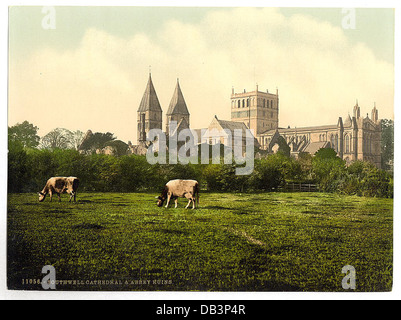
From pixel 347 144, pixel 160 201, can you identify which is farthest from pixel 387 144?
pixel 160 201

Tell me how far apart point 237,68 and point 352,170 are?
8.06ft

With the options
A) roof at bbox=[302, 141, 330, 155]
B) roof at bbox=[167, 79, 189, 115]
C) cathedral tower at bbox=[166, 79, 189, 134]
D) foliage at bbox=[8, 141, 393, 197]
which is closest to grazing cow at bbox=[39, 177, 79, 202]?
foliage at bbox=[8, 141, 393, 197]

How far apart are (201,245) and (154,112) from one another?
220 cm

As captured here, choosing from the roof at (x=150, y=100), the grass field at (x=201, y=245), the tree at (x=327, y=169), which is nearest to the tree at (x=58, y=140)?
the grass field at (x=201, y=245)

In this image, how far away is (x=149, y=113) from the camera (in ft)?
24.6

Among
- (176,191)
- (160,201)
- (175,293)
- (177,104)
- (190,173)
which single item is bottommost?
(175,293)

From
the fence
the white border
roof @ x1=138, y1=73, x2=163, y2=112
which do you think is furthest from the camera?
the fence

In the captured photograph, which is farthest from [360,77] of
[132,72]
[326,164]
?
[132,72]

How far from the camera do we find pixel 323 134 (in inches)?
296

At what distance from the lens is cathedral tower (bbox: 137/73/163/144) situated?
7496 millimetres

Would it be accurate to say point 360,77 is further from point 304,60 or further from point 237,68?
point 237,68

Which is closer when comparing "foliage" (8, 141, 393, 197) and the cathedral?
the cathedral

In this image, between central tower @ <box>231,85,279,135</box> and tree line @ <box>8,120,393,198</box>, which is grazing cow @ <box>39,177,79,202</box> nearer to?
tree line @ <box>8,120,393,198</box>

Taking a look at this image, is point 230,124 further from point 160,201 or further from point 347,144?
point 347,144
